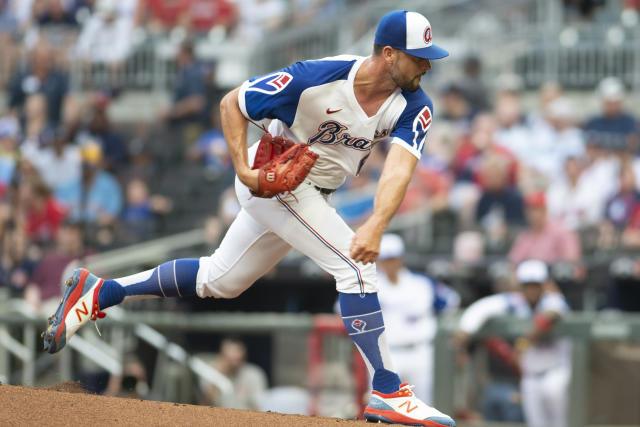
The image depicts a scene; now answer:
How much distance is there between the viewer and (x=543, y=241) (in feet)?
29.9

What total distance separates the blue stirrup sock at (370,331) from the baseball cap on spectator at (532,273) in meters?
3.44

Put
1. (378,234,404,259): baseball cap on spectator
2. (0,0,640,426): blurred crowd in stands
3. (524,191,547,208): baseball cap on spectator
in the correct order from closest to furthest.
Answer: (378,234,404,259): baseball cap on spectator → (524,191,547,208): baseball cap on spectator → (0,0,640,426): blurred crowd in stands

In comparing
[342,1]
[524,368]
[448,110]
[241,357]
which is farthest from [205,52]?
[524,368]

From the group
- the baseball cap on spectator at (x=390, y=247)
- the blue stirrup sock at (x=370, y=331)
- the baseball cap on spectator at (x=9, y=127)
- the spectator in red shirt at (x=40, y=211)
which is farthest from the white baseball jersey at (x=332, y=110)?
the baseball cap on spectator at (x=9, y=127)

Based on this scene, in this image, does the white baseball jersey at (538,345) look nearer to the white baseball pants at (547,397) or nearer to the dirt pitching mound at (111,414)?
the white baseball pants at (547,397)

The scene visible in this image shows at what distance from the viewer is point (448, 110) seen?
1153 centimetres

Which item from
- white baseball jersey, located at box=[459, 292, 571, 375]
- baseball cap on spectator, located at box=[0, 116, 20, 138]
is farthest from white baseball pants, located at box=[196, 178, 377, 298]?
baseball cap on spectator, located at box=[0, 116, 20, 138]

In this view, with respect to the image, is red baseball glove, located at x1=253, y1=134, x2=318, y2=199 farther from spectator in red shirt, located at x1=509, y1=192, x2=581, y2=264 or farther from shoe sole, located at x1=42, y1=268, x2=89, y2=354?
spectator in red shirt, located at x1=509, y1=192, x2=581, y2=264

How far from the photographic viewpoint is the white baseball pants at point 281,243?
487 cm

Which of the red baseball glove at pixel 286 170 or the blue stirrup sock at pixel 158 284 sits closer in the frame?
the red baseball glove at pixel 286 170

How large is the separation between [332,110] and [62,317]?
5.93ft

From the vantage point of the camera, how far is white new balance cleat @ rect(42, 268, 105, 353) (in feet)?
17.4

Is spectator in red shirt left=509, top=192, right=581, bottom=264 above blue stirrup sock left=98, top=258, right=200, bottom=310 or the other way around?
the other way around

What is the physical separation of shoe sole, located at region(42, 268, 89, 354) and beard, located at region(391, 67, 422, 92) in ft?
6.42
